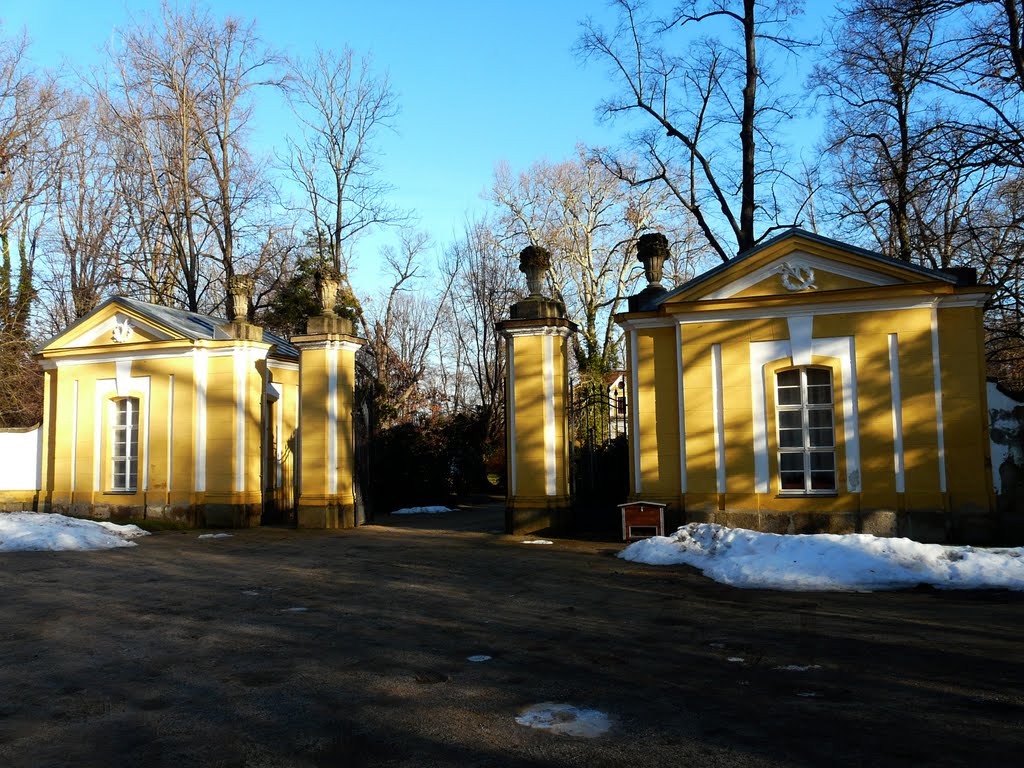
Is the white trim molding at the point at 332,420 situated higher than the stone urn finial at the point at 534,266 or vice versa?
the stone urn finial at the point at 534,266

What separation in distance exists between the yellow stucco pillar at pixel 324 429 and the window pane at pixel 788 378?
826cm

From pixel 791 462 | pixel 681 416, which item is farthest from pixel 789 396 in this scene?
pixel 681 416

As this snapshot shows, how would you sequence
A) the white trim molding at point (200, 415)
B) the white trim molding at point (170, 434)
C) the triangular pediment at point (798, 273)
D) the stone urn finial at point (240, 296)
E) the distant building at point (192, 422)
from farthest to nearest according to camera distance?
the stone urn finial at point (240, 296) → the white trim molding at point (170, 434) → the white trim molding at point (200, 415) → the distant building at point (192, 422) → the triangular pediment at point (798, 273)

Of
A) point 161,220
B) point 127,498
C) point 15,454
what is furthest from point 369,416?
point 161,220

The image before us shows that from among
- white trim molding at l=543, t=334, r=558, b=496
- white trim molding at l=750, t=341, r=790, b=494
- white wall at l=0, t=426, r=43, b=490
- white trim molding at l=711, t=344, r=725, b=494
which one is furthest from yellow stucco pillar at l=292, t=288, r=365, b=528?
white trim molding at l=750, t=341, r=790, b=494

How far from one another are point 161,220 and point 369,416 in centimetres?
1732

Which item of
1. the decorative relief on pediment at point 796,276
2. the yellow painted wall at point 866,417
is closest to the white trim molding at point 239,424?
the yellow painted wall at point 866,417

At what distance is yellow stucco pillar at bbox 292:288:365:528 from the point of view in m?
15.8

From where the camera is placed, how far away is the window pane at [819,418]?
12789 mm

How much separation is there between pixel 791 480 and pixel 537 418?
4.39 metres

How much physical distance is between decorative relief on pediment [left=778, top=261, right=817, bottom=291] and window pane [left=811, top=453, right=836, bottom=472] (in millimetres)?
2657

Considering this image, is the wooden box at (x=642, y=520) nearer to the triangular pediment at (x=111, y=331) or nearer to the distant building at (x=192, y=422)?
the distant building at (x=192, y=422)

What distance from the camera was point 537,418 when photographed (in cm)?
1433

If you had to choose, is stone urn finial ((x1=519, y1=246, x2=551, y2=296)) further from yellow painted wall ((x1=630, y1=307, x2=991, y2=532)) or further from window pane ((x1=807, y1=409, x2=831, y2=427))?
window pane ((x1=807, y1=409, x2=831, y2=427))
